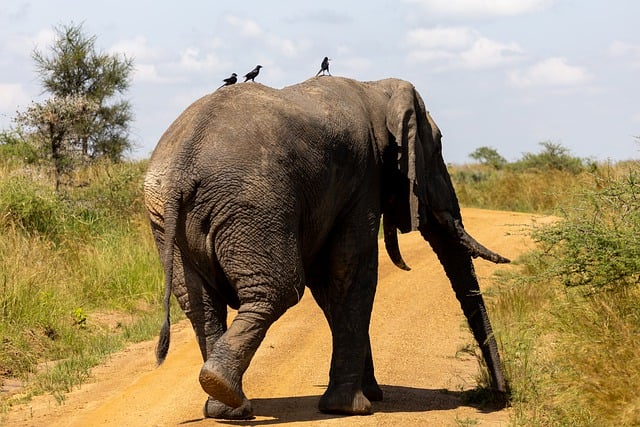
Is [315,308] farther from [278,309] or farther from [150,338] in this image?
[278,309]

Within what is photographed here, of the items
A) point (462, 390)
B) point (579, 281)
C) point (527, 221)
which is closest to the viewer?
point (579, 281)

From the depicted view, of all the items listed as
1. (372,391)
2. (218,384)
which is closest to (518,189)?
(372,391)

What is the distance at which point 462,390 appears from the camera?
8469 millimetres

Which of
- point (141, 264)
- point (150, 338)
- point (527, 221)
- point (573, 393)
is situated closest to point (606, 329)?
point (573, 393)

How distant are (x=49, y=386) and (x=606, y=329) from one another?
14.1ft

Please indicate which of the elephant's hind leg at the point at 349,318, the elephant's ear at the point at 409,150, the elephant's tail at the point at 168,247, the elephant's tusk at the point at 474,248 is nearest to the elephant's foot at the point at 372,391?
the elephant's hind leg at the point at 349,318

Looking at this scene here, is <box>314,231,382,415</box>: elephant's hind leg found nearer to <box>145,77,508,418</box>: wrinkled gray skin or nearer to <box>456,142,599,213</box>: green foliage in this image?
<box>145,77,508,418</box>: wrinkled gray skin

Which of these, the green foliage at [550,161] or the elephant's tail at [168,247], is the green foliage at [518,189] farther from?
the elephant's tail at [168,247]

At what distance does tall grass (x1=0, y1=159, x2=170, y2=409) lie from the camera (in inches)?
386

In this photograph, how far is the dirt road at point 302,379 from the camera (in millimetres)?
7371

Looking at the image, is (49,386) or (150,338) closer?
(49,386)

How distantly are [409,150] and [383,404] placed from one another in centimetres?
183

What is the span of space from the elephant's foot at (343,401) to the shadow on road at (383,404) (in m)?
0.06

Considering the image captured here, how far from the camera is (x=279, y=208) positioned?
6.49 meters
